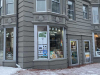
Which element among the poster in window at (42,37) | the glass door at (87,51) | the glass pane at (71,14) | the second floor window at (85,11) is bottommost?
the glass door at (87,51)

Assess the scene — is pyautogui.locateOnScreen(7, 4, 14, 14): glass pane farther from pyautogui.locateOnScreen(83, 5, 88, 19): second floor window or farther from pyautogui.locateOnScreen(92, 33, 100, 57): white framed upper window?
pyautogui.locateOnScreen(92, 33, 100, 57): white framed upper window

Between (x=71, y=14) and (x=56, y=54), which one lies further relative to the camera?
(x=71, y=14)

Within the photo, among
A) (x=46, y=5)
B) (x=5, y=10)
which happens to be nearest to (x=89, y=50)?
(x=46, y=5)

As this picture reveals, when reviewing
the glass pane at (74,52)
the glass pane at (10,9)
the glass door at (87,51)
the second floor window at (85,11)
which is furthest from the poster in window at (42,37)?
the second floor window at (85,11)

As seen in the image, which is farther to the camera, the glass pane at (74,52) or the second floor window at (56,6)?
the glass pane at (74,52)

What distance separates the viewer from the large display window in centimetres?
938

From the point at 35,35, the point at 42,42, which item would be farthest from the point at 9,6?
the point at 42,42

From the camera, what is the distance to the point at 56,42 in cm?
998

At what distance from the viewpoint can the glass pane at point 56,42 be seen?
9695 mm

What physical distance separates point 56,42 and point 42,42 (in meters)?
1.13

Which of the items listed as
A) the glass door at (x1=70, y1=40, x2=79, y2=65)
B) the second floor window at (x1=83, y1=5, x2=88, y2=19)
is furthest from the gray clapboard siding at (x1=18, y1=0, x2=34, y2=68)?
the second floor window at (x1=83, y1=5, x2=88, y2=19)

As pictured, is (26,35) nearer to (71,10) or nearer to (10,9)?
(10,9)

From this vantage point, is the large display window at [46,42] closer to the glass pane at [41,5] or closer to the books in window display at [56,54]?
the books in window display at [56,54]

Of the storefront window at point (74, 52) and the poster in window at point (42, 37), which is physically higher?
the poster in window at point (42, 37)
